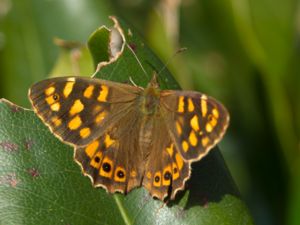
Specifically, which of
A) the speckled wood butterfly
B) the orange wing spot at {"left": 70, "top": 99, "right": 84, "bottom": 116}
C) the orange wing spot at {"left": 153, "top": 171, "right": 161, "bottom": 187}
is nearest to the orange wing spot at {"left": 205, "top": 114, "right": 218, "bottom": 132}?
the speckled wood butterfly

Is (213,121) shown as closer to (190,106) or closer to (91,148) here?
(190,106)

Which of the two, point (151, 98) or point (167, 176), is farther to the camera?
point (151, 98)

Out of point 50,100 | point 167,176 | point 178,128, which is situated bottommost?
point 167,176

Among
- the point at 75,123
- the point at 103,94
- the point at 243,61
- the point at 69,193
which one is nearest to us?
the point at 69,193

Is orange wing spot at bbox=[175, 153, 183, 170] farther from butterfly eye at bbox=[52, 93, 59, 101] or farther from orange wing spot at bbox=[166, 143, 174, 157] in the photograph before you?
butterfly eye at bbox=[52, 93, 59, 101]

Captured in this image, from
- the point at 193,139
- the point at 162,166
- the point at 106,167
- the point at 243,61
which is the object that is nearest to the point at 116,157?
the point at 106,167

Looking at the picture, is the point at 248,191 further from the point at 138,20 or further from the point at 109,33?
the point at 138,20

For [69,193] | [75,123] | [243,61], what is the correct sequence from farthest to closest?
[243,61]
[75,123]
[69,193]

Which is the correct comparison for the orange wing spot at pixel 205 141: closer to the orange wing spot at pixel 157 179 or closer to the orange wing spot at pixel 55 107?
the orange wing spot at pixel 157 179
